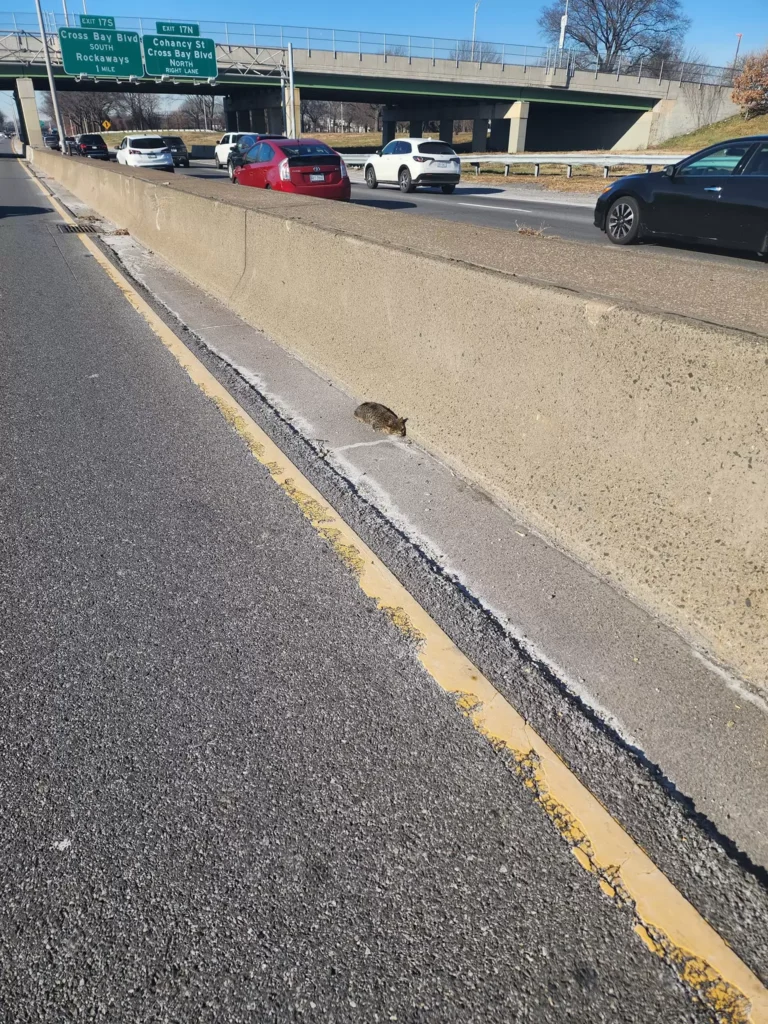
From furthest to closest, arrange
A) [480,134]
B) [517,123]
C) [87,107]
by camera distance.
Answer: [87,107], [480,134], [517,123]

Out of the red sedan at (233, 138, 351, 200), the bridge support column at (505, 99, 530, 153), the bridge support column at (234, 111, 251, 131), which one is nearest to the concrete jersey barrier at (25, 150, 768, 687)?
the red sedan at (233, 138, 351, 200)

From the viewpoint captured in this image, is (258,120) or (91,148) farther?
(258,120)

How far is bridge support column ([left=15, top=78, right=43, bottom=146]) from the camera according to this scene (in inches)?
1965

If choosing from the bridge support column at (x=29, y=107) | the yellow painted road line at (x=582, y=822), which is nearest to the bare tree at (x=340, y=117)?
the bridge support column at (x=29, y=107)

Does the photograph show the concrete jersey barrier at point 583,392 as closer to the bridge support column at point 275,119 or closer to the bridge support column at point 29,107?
the bridge support column at point 29,107

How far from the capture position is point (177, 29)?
43.3 m

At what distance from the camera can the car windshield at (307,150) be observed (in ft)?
56.3

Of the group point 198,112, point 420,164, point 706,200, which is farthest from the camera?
point 198,112

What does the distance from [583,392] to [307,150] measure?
16.7m

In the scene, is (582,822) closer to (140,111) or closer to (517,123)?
(517,123)

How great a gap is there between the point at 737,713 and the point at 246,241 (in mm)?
6700

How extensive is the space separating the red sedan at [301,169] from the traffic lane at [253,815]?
1535cm

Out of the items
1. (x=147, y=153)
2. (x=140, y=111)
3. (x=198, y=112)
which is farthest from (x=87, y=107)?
(x=147, y=153)

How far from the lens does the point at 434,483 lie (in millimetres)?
3984
